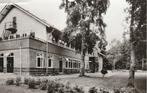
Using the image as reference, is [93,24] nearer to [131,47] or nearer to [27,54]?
[27,54]

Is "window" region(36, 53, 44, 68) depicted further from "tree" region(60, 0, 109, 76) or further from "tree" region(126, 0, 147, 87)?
"tree" region(126, 0, 147, 87)

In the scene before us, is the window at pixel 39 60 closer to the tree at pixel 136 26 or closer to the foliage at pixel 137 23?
the tree at pixel 136 26

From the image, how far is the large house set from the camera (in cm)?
2186

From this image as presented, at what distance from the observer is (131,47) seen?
1375 cm

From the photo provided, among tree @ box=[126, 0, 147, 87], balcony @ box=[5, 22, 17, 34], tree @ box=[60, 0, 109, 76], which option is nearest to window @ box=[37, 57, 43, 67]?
tree @ box=[60, 0, 109, 76]

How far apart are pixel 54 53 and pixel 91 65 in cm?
1006

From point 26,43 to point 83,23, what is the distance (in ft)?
18.1

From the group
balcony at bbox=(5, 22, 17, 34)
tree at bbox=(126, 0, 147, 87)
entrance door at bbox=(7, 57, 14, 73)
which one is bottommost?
entrance door at bbox=(7, 57, 14, 73)

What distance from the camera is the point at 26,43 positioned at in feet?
71.7

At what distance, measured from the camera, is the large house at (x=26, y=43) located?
21.9m

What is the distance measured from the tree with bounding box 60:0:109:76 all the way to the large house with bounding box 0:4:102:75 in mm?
2295

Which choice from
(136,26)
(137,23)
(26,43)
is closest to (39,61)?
(26,43)

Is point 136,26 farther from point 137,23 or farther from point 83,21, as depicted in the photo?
point 83,21

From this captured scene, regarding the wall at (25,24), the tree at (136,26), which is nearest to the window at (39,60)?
the wall at (25,24)
